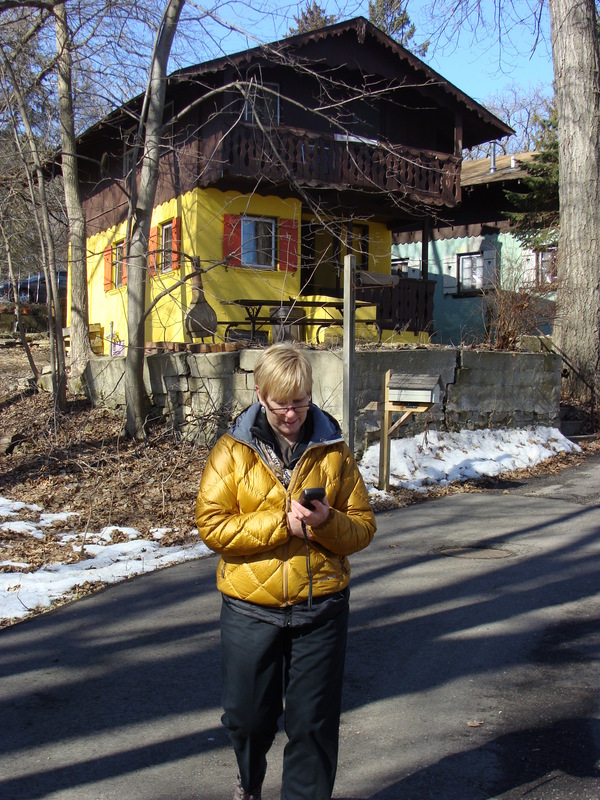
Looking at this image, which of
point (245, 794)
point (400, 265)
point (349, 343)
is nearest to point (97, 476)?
point (349, 343)

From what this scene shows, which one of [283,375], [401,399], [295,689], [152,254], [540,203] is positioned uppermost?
[540,203]

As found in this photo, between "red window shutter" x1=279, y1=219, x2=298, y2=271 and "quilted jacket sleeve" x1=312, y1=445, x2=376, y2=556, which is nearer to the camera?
"quilted jacket sleeve" x1=312, y1=445, x2=376, y2=556

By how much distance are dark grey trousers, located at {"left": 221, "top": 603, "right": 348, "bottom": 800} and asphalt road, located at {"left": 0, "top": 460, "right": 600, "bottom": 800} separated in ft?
1.51

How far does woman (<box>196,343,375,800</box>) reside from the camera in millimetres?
2662

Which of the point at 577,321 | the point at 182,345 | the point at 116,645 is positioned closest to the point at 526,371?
the point at 577,321

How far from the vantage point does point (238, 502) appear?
9.05 ft

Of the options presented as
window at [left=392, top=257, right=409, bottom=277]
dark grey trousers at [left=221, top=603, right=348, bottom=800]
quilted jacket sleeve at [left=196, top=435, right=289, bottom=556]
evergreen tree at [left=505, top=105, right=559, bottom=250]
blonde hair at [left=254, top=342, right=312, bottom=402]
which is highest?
evergreen tree at [left=505, top=105, right=559, bottom=250]

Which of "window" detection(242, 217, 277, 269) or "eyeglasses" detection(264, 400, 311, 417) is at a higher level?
"window" detection(242, 217, 277, 269)

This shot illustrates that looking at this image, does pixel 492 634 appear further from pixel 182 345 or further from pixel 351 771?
pixel 182 345

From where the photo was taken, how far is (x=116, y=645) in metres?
4.77

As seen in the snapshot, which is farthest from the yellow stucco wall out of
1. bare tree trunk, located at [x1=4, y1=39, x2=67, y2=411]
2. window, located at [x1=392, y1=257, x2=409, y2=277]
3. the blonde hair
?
the blonde hair

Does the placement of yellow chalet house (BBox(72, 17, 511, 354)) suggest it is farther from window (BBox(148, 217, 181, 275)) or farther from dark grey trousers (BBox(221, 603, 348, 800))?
dark grey trousers (BBox(221, 603, 348, 800))

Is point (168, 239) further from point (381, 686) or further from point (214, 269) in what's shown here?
point (381, 686)

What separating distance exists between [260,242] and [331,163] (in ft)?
7.29
